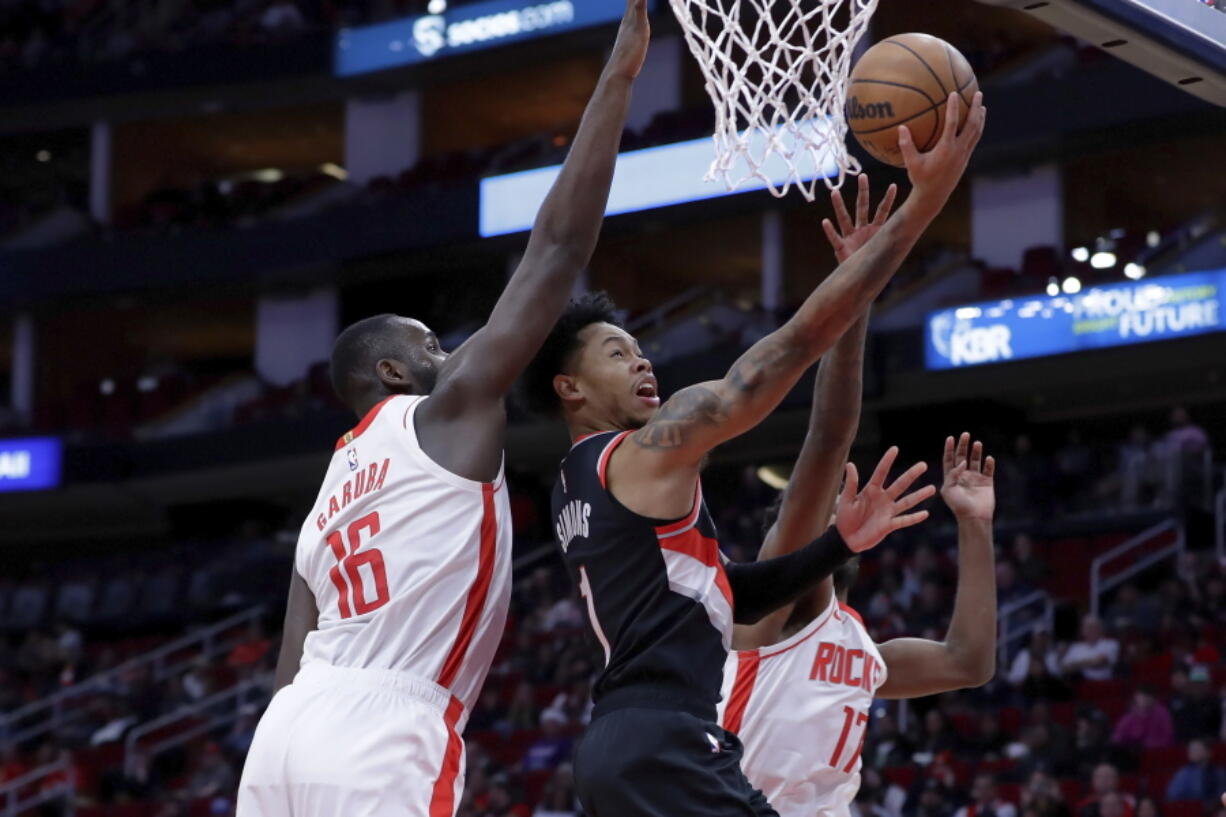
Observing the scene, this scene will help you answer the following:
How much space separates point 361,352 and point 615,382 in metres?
0.62

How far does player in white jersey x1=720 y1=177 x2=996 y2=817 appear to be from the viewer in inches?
184

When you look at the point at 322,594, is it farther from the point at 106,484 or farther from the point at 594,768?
the point at 106,484

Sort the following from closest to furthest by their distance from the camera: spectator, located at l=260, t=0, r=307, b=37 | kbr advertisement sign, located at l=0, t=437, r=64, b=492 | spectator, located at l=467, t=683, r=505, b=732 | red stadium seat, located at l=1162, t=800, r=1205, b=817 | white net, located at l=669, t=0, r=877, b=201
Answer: white net, located at l=669, t=0, r=877, b=201 → red stadium seat, located at l=1162, t=800, r=1205, b=817 → spectator, located at l=467, t=683, r=505, b=732 → kbr advertisement sign, located at l=0, t=437, r=64, b=492 → spectator, located at l=260, t=0, r=307, b=37

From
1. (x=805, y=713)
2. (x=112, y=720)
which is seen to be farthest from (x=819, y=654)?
(x=112, y=720)

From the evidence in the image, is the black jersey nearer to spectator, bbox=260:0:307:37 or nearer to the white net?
the white net

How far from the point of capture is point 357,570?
378 cm

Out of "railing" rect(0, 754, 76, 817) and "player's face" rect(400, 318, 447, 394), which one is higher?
"player's face" rect(400, 318, 447, 394)

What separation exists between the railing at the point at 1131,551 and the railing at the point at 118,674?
29.5 ft

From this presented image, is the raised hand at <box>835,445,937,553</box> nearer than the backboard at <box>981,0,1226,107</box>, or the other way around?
the raised hand at <box>835,445,937,553</box>

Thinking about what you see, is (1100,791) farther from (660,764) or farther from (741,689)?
(660,764)

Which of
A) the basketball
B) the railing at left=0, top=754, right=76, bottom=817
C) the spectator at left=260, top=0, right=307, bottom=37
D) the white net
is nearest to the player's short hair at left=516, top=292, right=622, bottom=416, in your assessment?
the basketball

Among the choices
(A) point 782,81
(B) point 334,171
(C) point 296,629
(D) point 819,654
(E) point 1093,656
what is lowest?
(E) point 1093,656

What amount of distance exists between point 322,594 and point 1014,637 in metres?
10.3

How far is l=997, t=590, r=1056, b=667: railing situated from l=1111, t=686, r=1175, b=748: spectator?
1823 mm
